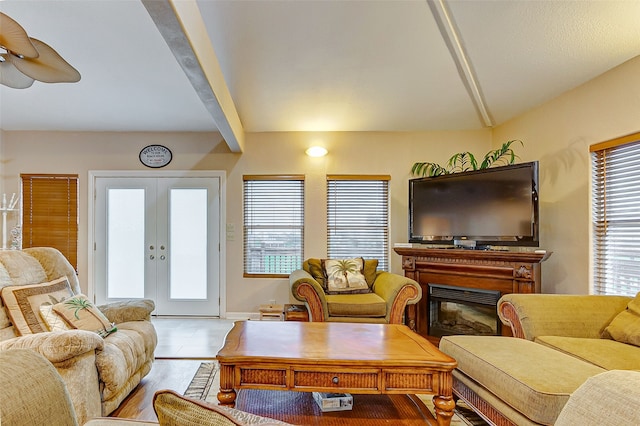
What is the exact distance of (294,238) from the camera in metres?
4.64

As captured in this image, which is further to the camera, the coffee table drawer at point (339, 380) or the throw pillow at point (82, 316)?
the throw pillow at point (82, 316)

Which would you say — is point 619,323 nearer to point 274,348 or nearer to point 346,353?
point 346,353

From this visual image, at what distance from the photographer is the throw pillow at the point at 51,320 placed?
6.84 feet

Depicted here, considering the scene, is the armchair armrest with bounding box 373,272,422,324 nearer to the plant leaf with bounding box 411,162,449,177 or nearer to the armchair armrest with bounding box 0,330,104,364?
the plant leaf with bounding box 411,162,449,177

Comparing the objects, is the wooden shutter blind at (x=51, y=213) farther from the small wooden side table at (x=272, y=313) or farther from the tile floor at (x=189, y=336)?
the small wooden side table at (x=272, y=313)

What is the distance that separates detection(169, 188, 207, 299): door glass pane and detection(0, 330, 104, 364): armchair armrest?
281 cm

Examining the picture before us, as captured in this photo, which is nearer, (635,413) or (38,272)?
(635,413)

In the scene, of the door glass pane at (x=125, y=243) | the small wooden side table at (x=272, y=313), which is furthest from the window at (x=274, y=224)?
the door glass pane at (x=125, y=243)

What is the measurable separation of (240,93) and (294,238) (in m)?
1.91

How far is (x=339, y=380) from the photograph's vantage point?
178cm

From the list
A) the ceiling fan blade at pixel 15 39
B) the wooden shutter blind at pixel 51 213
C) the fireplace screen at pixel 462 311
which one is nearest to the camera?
the ceiling fan blade at pixel 15 39

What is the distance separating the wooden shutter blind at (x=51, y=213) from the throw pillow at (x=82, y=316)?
276 centimetres

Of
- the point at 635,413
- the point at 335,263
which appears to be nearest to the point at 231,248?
the point at 335,263

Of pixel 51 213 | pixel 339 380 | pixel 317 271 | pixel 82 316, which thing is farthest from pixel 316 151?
pixel 51 213
